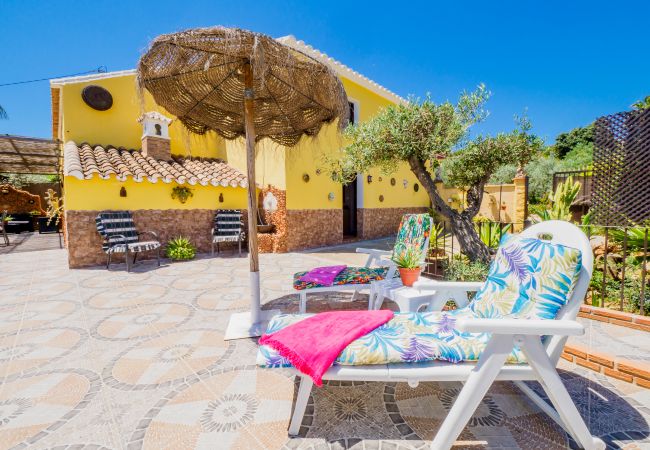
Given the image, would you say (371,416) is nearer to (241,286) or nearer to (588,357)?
(588,357)

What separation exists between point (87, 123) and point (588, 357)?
12.1 m

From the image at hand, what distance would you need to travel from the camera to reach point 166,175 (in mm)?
7922

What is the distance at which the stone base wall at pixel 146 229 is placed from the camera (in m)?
6.86

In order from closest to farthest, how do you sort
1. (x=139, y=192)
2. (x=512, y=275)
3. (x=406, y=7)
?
(x=512, y=275) → (x=139, y=192) → (x=406, y=7)

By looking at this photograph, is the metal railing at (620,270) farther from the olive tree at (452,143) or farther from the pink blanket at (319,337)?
the pink blanket at (319,337)

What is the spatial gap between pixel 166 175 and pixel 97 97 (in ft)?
11.6

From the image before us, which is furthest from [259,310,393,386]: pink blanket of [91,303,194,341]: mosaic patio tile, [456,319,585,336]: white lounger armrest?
[91,303,194,341]: mosaic patio tile

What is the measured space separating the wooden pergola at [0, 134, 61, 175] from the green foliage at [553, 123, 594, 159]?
37909 mm

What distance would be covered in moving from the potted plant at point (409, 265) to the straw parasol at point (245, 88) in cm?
179

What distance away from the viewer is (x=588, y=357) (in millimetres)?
2506

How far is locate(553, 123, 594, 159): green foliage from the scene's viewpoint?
2911cm

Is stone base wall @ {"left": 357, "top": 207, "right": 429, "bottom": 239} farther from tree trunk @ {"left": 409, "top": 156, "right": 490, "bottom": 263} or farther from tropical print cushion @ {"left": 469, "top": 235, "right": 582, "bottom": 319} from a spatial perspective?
tropical print cushion @ {"left": 469, "top": 235, "right": 582, "bottom": 319}

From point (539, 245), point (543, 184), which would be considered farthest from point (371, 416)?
point (543, 184)

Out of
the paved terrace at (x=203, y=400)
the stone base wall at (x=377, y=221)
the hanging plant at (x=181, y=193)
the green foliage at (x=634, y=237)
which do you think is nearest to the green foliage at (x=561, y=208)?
the green foliage at (x=634, y=237)
